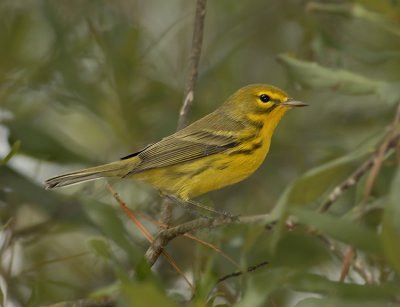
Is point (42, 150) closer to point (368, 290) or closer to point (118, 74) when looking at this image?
point (118, 74)

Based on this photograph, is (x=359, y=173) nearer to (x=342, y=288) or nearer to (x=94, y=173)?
(x=342, y=288)

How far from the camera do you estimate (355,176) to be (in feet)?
8.68

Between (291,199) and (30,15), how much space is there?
3332mm

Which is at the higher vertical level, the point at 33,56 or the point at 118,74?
the point at 33,56

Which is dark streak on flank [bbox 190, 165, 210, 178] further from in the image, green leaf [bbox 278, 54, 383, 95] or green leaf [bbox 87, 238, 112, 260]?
green leaf [bbox 87, 238, 112, 260]

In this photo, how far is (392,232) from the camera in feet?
6.66

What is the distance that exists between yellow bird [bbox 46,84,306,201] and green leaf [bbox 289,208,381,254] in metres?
2.25

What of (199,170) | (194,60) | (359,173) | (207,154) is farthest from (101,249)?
(207,154)

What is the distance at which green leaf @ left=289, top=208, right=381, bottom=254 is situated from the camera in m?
2.22

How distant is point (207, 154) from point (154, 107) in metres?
0.69

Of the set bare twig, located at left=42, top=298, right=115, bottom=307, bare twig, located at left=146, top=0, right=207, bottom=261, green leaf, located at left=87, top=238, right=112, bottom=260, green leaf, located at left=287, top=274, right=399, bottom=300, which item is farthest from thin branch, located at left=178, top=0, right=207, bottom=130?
green leaf, located at left=287, top=274, right=399, bottom=300

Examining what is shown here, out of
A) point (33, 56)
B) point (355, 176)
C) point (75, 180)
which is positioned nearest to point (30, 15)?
point (33, 56)

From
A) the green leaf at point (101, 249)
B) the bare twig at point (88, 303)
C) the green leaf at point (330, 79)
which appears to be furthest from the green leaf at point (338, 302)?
the green leaf at point (330, 79)

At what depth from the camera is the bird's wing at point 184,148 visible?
4633 mm
